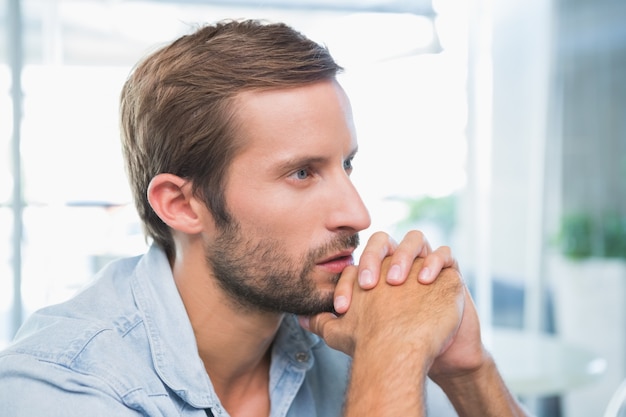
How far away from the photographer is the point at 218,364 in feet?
4.65

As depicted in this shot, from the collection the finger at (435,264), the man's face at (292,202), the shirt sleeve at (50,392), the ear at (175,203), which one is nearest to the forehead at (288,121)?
the man's face at (292,202)

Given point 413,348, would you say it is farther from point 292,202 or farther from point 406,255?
point 292,202

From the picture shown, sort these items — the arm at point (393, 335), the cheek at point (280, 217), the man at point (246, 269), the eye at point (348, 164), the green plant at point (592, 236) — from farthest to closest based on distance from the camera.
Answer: the green plant at point (592, 236) → the eye at point (348, 164) → the cheek at point (280, 217) → the man at point (246, 269) → the arm at point (393, 335)

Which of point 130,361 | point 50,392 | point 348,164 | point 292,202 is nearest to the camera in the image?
point 50,392

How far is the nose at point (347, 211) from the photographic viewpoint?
129cm

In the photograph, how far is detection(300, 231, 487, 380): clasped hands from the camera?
45.3 inches

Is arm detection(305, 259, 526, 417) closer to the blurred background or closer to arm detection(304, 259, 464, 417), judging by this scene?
arm detection(304, 259, 464, 417)

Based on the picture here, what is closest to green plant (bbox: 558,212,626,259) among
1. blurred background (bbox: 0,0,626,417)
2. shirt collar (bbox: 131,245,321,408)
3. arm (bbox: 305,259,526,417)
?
blurred background (bbox: 0,0,626,417)

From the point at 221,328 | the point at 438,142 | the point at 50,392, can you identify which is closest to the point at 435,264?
the point at 221,328

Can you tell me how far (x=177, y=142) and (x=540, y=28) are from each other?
3792mm

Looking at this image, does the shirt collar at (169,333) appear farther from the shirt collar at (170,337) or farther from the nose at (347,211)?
the nose at (347,211)

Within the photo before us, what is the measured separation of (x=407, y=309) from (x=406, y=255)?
126mm

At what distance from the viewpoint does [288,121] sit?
4.30 feet

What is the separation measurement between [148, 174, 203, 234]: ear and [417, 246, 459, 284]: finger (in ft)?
1.42
